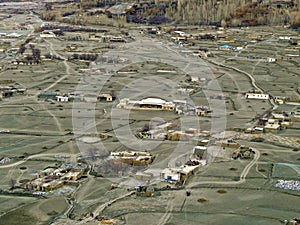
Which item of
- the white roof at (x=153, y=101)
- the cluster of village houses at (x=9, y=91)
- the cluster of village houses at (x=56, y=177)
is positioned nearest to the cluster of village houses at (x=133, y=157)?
the cluster of village houses at (x=56, y=177)

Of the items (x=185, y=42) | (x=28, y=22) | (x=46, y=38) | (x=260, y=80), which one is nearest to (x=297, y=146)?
(x=260, y=80)

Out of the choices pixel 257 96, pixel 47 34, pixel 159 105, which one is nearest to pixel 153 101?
pixel 159 105

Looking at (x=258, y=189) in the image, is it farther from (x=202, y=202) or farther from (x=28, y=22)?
(x=28, y=22)

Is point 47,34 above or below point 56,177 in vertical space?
above

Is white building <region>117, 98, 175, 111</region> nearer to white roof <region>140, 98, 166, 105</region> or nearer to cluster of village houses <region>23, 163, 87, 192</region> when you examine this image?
white roof <region>140, 98, 166, 105</region>

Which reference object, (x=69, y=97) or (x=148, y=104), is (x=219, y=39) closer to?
(x=69, y=97)

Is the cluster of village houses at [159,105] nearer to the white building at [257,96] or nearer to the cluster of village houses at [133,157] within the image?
the white building at [257,96]

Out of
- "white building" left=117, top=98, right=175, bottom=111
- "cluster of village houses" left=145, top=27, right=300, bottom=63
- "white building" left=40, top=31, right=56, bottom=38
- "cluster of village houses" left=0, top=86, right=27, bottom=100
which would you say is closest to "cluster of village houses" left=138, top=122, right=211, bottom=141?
"white building" left=117, top=98, right=175, bottom=111

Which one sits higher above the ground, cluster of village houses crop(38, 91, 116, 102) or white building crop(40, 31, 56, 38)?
white building crop(40, 31, 56, 38)
